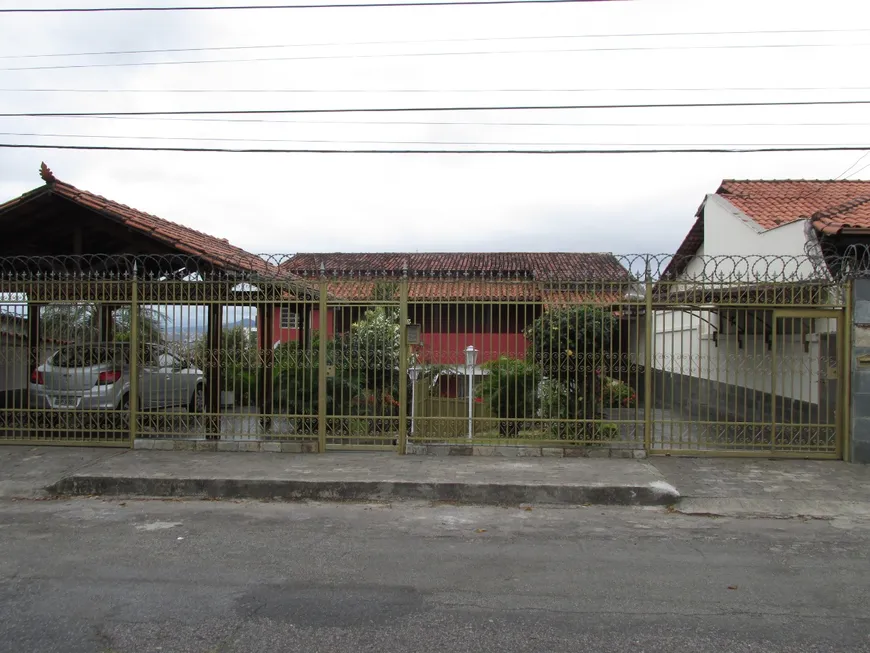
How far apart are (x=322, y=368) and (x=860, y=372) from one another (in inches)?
262

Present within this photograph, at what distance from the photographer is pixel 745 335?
27.7ft

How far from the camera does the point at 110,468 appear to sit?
7.79m

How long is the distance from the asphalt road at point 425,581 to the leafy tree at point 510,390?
206 centimetres

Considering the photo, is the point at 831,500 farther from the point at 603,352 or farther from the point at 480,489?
the point at 480,489

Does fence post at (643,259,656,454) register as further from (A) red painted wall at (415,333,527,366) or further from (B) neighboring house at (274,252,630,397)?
(A) red painted wall at (415,333,527,366)

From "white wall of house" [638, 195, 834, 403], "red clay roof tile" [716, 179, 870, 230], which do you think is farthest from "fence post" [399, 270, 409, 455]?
"red clay roof tile" [716, 179, 870, 230]

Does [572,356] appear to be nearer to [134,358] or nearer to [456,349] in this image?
[456,349]

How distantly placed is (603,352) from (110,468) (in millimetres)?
6019

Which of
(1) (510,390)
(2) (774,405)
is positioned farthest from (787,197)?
(1) (510,390)

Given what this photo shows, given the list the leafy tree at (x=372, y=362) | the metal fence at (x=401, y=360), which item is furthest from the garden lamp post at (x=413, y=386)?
the leafy tree at (x=372, y=362)

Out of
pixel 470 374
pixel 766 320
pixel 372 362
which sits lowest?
pixel 470 374

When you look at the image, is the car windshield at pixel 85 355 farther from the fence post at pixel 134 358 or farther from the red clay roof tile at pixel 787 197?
the red clay roof tile at pixel 787 197

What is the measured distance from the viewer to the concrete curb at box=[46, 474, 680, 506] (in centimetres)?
694

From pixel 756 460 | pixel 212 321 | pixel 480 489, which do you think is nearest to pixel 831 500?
pixel 756 460
